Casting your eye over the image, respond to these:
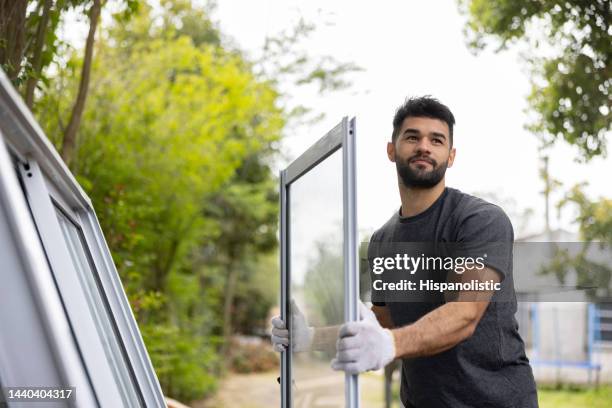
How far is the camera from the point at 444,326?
1.98 metres

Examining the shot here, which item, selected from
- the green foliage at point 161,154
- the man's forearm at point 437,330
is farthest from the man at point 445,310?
the green foliage at point 161,154

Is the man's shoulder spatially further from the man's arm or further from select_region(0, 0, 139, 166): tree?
select_region(0, 0, 139, 166): tree

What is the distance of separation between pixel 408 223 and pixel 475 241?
1.20ft

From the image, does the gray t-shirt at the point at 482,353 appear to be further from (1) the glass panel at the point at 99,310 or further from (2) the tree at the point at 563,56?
(2) the tree at the point at 563,56

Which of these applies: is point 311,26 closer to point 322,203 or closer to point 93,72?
point 93,72

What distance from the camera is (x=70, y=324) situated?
1.51 metres

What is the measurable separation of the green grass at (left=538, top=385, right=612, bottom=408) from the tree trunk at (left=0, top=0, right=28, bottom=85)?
35.3 feet

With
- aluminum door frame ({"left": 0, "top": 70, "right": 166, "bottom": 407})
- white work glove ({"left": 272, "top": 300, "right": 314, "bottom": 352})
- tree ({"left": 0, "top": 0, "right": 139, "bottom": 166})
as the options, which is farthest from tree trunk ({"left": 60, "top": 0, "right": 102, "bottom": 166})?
white work glove ({"left": 272, "top": 300, "right": 314, "bottom": 352})

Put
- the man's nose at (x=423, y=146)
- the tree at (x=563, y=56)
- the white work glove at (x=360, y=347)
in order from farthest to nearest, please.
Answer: the tree at (x=563, y=56)
the man's nose at (x=423, y=146)
the white work glove at (x=360, y=347)

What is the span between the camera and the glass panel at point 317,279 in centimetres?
189

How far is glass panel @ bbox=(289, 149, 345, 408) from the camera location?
189 cm

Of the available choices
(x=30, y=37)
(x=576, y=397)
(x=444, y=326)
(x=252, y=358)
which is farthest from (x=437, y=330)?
(x=252, y=358)

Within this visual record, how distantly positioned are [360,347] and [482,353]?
715mm

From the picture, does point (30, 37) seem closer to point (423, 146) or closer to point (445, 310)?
point (423, 146)
